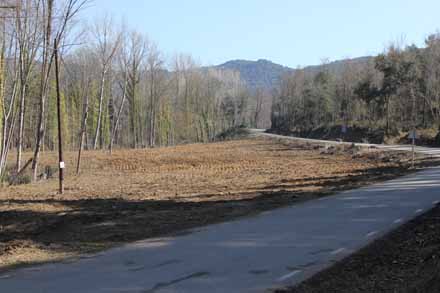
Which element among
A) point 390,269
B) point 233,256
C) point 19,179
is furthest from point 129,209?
point 19,179

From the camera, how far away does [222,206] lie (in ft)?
60.0

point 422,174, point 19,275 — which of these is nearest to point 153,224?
point 19,275

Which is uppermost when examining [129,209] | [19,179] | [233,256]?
[233,256]

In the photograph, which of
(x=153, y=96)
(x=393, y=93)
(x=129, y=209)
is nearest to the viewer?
(x=129, y=209)

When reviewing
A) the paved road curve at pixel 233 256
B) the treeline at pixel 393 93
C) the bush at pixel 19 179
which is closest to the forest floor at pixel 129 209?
the paved road curve at pixel 233 256

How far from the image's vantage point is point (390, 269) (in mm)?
8586

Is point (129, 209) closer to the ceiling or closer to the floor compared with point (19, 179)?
closer to the ceiling

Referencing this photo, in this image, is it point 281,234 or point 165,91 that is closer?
point 281,234

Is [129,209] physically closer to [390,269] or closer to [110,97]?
[390,269]

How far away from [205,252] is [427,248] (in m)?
3.90

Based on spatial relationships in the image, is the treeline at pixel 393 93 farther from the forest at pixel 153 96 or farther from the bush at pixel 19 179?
the bush at pixel 19 179

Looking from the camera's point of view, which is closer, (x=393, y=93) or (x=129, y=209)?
(x=129, y=209)

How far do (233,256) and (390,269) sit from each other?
276 cm

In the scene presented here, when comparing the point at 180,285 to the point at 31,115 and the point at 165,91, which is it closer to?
the point at 31,115
